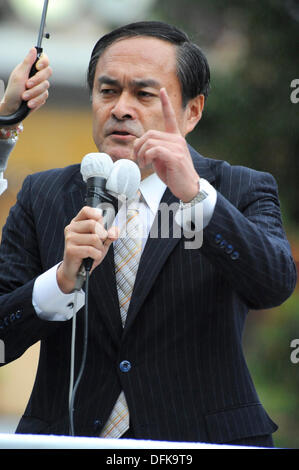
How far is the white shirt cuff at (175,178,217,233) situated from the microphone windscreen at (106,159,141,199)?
0.48 feet

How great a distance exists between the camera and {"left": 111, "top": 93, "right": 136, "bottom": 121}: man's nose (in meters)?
2.33

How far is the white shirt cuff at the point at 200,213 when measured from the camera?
1.99 meters

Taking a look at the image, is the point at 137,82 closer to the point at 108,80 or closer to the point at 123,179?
the point at 108,80

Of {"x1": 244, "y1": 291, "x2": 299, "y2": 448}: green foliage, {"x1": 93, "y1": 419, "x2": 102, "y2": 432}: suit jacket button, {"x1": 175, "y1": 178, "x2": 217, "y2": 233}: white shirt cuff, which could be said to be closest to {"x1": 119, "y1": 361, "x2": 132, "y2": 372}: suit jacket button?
{"x1": 93, "y1": 419, "x2": 102, "y2": 432}: suit jacket button

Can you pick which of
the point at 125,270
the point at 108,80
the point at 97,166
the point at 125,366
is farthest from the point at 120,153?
the point at 125,366

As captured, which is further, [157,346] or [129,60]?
[129,60]

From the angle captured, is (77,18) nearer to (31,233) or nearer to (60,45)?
(60,45)

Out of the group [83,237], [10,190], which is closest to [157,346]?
[83,237]

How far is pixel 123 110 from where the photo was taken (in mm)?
2334

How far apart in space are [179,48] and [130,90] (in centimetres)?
26

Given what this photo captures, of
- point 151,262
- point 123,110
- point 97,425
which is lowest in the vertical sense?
point 97,425

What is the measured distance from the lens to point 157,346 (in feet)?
6.98

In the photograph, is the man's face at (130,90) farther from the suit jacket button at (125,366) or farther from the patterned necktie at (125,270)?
the suit jacket button at (125,366)

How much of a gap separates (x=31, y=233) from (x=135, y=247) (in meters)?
0.33
